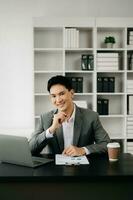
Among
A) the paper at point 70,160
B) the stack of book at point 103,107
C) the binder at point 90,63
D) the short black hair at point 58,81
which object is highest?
the binder at point 90,63

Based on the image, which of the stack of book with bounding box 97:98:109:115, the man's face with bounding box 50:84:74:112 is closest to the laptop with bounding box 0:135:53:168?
the man's face with bounding box 50:84:74:112

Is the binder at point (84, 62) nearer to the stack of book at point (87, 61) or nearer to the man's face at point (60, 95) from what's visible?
the stack of book at point (87, 61)

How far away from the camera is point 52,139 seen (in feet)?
7.54

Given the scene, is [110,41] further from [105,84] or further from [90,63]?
[105,84]

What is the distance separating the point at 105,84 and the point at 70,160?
228 centimetres

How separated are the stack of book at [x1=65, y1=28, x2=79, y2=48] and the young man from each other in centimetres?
168

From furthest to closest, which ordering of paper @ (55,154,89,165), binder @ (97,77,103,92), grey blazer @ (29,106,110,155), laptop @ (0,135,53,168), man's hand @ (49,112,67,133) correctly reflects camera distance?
binder @ (97,77,103,92)
grey blazer @ (29,106,110,155)
man's hand @ (49,112,67,133)
paper @ (55,154,89,165)
laptop @ (0,135,53,168)

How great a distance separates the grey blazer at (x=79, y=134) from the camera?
2.25 metres

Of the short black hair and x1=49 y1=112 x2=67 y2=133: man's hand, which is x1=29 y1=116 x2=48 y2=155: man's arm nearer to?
x1=49 y1=112 x2=67 y2=133: man's hand

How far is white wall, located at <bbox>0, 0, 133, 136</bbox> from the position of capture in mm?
4172

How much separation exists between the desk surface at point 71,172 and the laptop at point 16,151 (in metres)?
0.04

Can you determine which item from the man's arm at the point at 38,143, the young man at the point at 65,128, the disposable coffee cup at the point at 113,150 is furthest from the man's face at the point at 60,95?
the disposable coffee cup at the point at 113,150

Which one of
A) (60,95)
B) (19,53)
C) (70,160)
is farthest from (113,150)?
(19,53)
